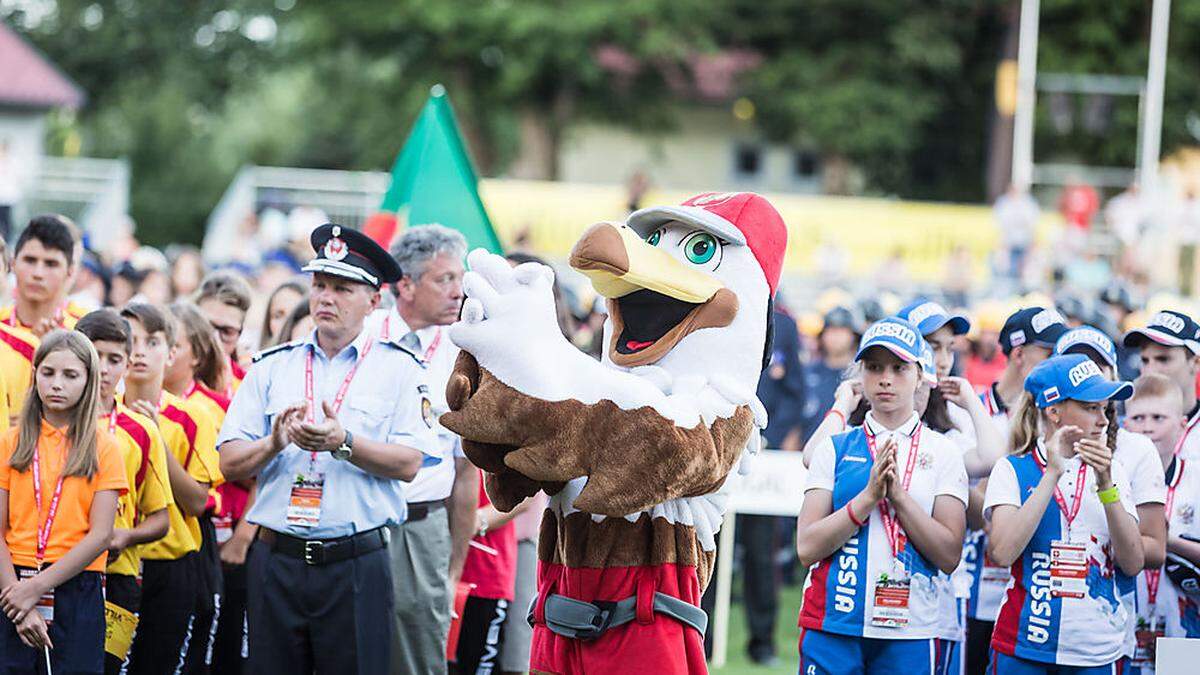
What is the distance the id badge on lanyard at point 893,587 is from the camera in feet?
19.6

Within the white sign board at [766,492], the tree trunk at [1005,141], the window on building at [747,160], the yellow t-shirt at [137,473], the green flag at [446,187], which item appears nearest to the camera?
the yellow t-shirt at [137,473]

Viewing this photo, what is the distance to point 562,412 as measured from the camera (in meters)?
4.86

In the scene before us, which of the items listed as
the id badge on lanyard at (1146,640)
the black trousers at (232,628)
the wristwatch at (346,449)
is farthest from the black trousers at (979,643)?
the black trousers at (232,628)

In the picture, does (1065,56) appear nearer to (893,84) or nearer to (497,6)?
(893,84)

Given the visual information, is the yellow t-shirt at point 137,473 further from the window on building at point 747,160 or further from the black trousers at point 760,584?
the window on building at point 747,160

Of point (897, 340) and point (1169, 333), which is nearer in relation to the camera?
point (897, 340)

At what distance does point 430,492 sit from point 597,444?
2.08 metres

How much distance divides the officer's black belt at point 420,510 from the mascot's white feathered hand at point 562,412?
6.09ft

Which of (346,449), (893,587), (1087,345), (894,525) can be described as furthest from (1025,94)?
(346,449)

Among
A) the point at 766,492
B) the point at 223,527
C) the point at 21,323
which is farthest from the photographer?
the point at 766,492

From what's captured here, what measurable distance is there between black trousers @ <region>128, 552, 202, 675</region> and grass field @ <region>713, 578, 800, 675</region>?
397 centimetres

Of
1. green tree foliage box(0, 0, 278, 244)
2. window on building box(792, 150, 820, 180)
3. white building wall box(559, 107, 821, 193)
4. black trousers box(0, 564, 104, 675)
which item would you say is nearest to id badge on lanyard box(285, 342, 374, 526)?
black trousers box(0, 564, 104, 675)

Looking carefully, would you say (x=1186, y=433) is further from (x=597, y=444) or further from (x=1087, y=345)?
(x=597, y=444)

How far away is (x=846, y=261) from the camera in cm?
2264
